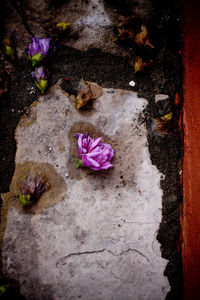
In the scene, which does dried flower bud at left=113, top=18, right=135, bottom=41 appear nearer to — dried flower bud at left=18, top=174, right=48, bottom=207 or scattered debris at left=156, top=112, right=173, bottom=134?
scattered debris at left=156, top=112, right=173, bottom=134

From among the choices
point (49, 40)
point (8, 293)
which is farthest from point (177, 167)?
point (8, 293)

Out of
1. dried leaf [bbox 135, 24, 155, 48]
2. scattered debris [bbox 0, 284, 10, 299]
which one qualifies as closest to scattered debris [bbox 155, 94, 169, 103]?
dried leaf [bbox 135, 24, 155, 48]

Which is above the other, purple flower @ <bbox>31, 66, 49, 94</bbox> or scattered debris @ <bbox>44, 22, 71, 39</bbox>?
scattered debris @ <bbox>44, 22, 71, 39</bbox>

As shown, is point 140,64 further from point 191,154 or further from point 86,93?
point 191,154

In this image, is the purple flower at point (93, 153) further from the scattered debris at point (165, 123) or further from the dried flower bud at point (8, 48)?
the dried flower bud at point (8, 48)

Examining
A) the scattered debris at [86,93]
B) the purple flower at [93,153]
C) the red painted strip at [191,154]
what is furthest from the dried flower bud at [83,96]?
the red painted strip at [191,154]

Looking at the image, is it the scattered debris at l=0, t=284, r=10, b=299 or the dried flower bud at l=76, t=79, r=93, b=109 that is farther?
the dried flower bud at l=76, t=79, r=93, b=109
